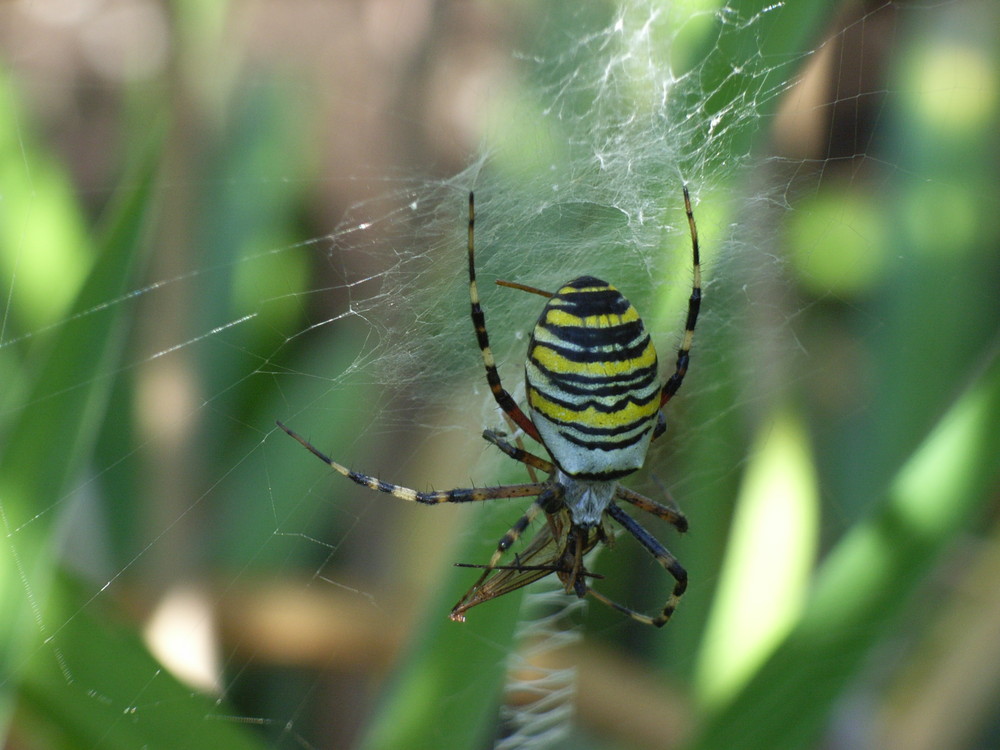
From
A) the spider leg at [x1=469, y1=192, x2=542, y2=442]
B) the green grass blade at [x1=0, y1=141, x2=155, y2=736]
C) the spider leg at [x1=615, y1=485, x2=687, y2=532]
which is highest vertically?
the spider leg at [x1=469, y1=192, x2=542, y2=442]

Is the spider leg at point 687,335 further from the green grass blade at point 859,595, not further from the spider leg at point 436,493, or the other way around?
the green grass blade at point 859,595

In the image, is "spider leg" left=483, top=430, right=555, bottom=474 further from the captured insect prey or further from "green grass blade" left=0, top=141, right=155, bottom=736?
"green grass blade" left=0, top=141, right=155, bottom=736

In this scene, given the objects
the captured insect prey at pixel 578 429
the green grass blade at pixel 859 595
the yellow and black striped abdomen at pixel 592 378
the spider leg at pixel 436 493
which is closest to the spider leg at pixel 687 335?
the captured insect prey at pixel 578 429

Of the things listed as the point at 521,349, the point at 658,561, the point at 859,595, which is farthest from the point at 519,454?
the point at 859,595

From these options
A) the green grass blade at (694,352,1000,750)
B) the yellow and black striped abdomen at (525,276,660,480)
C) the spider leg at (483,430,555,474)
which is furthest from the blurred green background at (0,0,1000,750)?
the yellow and black striped abdomen at (525,276,660,480)

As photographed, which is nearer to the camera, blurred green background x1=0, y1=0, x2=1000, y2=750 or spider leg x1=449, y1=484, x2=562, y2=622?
spider leg x1=449, y1=484, x2=562, y2=622

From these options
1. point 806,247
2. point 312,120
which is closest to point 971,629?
point 806,247
